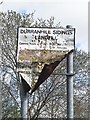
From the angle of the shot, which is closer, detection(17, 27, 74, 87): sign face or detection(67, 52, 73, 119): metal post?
detection(17, 27, 74, 87): sign face

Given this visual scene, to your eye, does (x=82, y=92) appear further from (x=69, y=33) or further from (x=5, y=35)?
(x=69, y=33)

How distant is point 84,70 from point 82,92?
4.81 ft

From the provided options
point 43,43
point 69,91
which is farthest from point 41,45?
point 69,91

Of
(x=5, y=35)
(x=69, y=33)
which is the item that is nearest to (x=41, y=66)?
(x=69, y=33)

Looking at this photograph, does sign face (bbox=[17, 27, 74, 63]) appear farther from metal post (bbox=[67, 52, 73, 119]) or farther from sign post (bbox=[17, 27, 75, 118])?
metal post (bbox=[67, 52, 73, 119])

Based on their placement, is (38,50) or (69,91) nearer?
(38,50)

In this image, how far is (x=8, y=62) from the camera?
2556 centimetres

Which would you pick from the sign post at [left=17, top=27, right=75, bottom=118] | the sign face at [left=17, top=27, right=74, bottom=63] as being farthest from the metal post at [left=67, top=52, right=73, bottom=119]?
the sign face at [left=17, top=27, right=74, bottom=63]

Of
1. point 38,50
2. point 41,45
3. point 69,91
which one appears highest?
point 41,45

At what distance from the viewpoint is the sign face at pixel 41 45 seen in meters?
9.43

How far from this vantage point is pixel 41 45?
9.61 m

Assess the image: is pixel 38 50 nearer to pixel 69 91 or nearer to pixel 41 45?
pixel 41 45

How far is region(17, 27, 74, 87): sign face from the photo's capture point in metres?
9.43

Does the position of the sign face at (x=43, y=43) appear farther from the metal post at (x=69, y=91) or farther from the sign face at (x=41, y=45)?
the metal post at (x=69, y=91)
